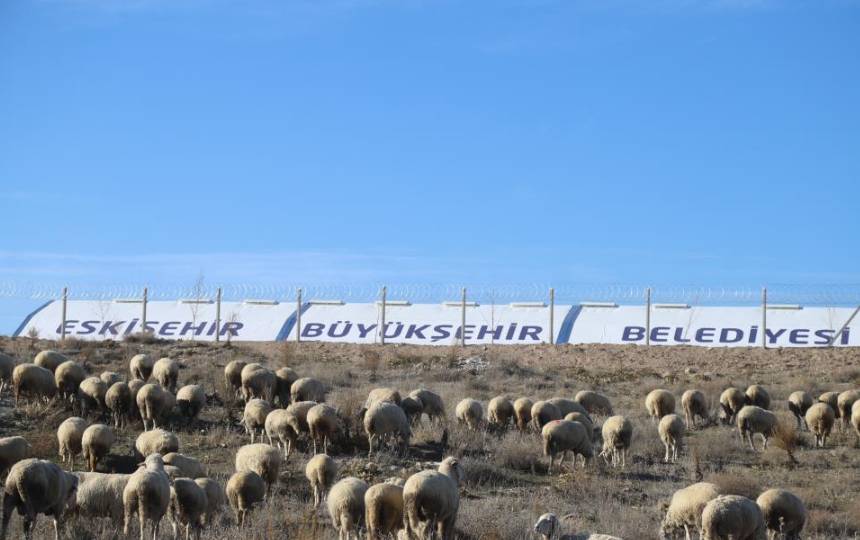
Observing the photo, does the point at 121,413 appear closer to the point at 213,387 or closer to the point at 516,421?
the point at 213,387

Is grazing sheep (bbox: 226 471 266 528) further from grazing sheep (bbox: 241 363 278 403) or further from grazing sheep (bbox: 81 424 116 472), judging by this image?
grazing sheep (bbox: 241 363 278 403)

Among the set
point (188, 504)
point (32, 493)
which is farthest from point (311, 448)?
point (32, 493)

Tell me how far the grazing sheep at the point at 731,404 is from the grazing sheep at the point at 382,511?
11642 millimetres

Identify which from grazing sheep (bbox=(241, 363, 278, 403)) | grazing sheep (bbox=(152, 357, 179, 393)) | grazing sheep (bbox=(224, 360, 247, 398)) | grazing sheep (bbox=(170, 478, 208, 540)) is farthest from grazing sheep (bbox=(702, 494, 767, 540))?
grazing sheep (bbox=(152, 357, 179, 393))

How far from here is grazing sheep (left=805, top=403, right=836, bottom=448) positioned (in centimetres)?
1841

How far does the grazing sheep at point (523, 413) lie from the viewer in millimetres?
18844

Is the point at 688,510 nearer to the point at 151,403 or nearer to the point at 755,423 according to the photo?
the point at 755,423

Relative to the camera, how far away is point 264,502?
12.4 metres

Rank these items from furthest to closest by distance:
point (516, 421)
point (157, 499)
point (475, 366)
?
point (475, 366) < point (516, 421) < point (157, 499)

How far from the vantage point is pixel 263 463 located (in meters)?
13.0

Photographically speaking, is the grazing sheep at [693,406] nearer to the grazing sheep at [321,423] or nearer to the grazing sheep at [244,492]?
the grazing sheep at [321,423]

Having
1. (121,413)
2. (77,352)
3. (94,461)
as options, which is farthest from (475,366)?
(94,461)

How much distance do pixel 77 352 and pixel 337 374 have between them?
7.35 m

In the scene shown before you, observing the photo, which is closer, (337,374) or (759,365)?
(337,374)
